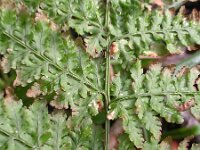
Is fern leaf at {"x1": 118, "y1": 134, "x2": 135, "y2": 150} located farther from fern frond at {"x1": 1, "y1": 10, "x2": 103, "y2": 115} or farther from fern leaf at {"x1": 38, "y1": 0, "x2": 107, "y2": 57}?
fern leaf at {"x1": 38, "y1": 0, "x2": 107, "y2": 57}

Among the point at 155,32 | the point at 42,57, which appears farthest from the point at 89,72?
the point at 155,32

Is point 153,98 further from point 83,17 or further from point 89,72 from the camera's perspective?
point 83,17

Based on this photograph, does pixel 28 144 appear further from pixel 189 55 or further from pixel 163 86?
pixel 189 55

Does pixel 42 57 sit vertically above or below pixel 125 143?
above

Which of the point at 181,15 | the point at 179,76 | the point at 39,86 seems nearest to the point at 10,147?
the point at 39,86

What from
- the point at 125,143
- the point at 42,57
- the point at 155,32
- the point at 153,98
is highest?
the point at 155,32

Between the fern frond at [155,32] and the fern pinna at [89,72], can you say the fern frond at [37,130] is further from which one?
the fern frond at [155,32]

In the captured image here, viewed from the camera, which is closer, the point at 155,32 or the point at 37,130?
the point at 37,130

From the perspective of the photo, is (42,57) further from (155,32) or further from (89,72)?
(155,32)
